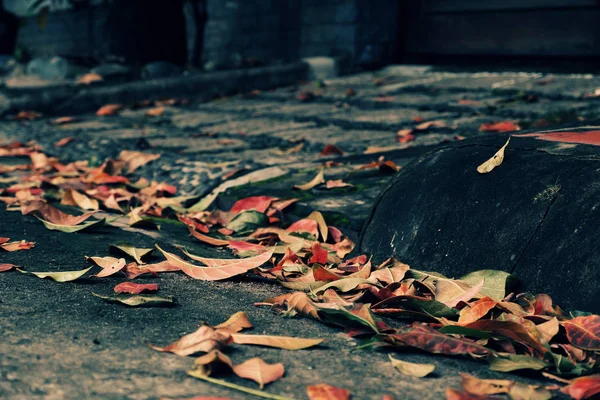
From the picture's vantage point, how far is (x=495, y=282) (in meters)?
1.38

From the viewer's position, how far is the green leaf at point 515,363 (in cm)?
→ 107

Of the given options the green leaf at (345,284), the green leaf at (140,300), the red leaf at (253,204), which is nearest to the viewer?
the green leaf at (140,300)

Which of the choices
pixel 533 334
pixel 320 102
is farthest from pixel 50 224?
pixel 320 102

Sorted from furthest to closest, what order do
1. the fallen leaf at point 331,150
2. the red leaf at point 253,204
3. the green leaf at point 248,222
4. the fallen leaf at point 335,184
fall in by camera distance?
the fallen leaf at point 331,150 < the fallen leaf at point 335,184 < the red leaf at point 253,204 < the green leaf at point 248,222

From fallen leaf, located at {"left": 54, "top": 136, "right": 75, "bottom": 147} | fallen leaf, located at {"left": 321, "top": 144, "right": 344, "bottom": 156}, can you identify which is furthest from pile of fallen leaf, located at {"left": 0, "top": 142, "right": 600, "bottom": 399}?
fallen leaf, located at {"left": 54, "top": 136, "right": 75, "bottom": 147}

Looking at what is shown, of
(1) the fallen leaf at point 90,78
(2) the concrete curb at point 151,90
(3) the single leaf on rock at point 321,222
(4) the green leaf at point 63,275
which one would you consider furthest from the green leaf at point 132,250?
(1) the fallen leaf at point 90,78

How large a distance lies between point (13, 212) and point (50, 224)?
0.28 meters

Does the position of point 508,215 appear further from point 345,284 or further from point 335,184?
point 335,184

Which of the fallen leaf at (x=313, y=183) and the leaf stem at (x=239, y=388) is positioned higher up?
the leaf stem at (x=239, y=388)

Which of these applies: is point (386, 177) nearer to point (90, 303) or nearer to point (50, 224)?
point (50, 224)

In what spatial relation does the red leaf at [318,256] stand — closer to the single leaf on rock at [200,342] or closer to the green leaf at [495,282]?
the green leaf at [495,282]

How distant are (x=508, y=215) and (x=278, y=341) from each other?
1.86ft

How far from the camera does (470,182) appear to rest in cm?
160

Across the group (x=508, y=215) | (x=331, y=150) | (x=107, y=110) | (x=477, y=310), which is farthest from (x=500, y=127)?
(x=107, y=110)
